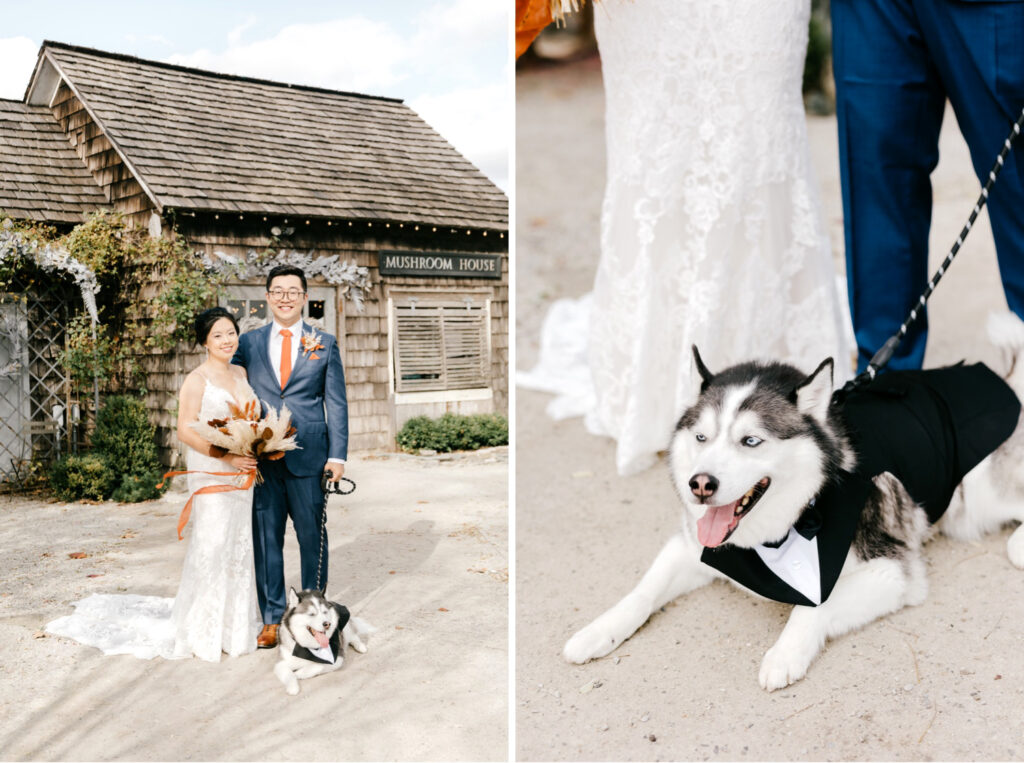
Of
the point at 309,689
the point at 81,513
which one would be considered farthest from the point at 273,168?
the point at 309,689

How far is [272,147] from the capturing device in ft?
29.9

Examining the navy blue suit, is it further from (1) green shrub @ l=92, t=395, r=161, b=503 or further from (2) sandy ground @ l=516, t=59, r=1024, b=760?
(1) green shrub @ l=92, t=395, r=161, b=503

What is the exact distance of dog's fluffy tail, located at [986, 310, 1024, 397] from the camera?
2875mm

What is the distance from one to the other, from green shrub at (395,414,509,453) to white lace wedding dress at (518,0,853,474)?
579 centimetres

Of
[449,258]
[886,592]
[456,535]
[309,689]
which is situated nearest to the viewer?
[886,592]

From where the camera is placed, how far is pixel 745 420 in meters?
2.29

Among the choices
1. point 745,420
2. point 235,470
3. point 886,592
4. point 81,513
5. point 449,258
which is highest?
point 449,258

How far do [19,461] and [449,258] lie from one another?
4875 mm

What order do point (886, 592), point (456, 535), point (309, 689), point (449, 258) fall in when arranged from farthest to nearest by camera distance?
point (449, 258) < point (456, 535) < point (309, 689) < point (886, 592)

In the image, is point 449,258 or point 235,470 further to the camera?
point 449,258

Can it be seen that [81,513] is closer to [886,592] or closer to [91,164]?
[91,164]

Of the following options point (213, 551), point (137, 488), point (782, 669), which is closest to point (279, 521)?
point (213, 551)

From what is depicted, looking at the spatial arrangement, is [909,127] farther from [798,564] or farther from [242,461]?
[242,461]

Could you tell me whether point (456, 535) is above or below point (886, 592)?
below
